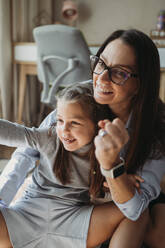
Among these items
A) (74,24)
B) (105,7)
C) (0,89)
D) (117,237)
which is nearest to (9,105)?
(0,89)

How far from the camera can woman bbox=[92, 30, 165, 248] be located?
2.62 ft

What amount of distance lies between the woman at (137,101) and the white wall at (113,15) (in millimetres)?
2182

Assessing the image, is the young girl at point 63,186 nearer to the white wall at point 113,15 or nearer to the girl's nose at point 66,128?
the girl's nose at point 66,128

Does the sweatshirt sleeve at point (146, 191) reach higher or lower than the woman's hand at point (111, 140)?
lower

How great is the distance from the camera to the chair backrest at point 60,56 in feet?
6.32

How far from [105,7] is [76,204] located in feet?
8.60

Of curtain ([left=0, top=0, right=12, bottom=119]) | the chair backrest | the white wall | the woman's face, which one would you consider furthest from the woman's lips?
the white wall

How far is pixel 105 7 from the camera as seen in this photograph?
3031mm

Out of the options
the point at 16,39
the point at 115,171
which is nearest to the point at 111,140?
the point at 115,171

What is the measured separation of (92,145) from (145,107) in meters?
0.20

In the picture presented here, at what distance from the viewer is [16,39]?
272 centimetres

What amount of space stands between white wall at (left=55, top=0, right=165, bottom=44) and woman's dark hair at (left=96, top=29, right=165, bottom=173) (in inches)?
85.7

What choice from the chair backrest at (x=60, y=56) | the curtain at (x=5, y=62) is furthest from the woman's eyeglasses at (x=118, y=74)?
the curtain at (x=5, y=62)

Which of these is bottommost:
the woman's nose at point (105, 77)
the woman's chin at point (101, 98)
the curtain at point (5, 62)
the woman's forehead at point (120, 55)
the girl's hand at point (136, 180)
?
the curtain at point (5, 62)
